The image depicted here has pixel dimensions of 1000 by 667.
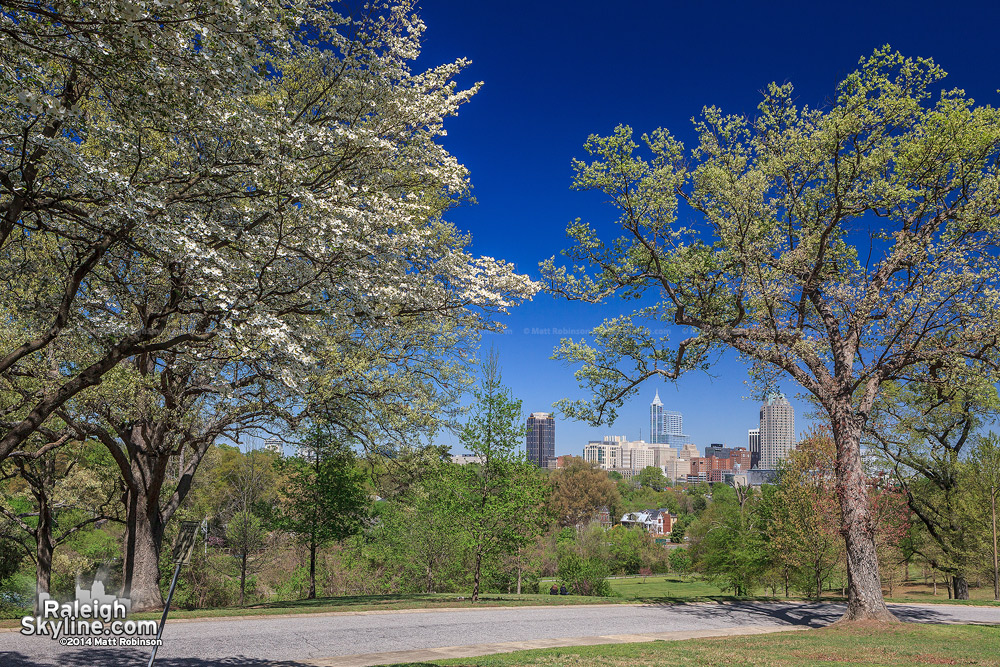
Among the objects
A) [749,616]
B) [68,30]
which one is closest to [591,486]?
[749,616]

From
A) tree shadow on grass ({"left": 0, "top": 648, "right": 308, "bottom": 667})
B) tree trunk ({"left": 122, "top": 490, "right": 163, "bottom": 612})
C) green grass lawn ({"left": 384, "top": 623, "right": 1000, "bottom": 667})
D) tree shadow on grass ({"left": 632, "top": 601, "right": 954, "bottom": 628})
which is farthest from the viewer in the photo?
tree shadow on grass ({"left": 632, "top": 601, "right": 954, "bottom": 628})

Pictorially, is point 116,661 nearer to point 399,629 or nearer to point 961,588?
point 399,629

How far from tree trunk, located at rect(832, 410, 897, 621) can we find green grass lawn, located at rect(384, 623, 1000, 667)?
1282mm

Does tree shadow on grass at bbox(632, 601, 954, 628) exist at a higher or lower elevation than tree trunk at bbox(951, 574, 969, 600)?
higher

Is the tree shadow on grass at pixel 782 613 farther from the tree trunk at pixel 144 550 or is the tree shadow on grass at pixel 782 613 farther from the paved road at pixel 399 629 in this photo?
the tree trunk at pixel 144 550

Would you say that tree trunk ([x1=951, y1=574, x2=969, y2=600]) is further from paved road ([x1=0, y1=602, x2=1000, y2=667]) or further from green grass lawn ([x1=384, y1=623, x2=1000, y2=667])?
green grass lawn ([x1=384, y1=623, x2=1000, y2=667])

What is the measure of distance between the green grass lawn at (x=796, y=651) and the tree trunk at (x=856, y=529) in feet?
4.20

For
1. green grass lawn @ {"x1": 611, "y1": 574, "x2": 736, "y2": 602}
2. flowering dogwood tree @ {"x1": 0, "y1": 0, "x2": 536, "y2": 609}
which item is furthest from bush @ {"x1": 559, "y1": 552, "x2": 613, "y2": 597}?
flowering dogwood tree @ {"x1": 0, "y1": 0, "x2": 536, "y2": 609}

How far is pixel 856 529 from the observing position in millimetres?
16031

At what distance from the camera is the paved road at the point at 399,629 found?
9.34 meters

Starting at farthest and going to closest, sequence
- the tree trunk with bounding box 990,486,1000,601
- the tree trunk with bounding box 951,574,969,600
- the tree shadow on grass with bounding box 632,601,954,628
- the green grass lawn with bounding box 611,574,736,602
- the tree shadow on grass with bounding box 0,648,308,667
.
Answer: the green grass lawn with bounding box 611,574,736,602 → the tree trunk with bounding box 951,574,969,600 → the tree trunk with bounding box 990,486,1000,601 → the tree shadow on grass with bounding box 632,601,954,628 → the tree shadow on grass with bounding box 0,648,308,667

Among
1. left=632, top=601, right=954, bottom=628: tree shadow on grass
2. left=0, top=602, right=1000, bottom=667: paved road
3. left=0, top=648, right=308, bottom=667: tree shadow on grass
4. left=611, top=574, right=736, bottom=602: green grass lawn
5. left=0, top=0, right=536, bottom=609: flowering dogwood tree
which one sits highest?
left=0, top=0, right=536, bottom=609: flowering dogwood tree

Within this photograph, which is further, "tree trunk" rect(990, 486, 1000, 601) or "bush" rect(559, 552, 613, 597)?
"bush" rect(559, 552, 613, 597)

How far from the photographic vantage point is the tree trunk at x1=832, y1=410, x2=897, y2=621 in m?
15.5
